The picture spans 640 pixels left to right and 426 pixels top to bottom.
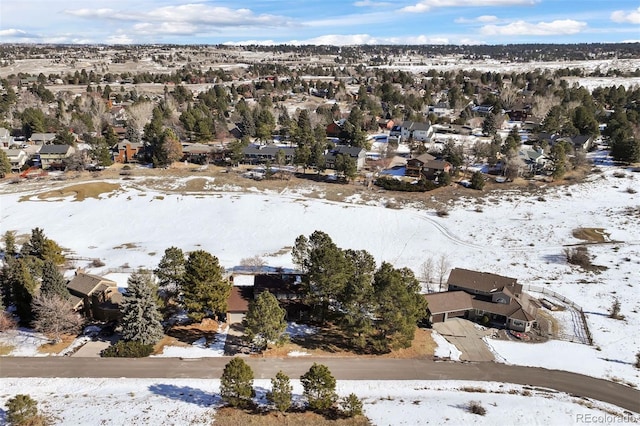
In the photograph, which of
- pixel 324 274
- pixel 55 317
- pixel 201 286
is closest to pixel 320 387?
pixel 324 274

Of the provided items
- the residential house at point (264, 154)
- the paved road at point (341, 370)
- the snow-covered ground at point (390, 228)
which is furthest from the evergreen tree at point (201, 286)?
the residential house at point (264, 154)

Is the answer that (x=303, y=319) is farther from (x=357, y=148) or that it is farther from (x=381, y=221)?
(x=357, y=148)

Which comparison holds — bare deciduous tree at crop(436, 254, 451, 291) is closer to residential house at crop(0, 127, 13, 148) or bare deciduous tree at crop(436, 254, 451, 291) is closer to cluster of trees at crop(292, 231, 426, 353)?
cluster of trees at crop(292, 231, 426, 353)

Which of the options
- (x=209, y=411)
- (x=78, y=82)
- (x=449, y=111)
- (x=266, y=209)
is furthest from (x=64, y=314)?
(x=78, y=82)

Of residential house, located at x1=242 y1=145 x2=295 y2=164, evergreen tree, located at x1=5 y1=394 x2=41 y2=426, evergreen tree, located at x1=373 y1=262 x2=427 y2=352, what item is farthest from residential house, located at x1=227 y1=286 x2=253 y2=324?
residential house, located at x1=242 y1=145 x2=295 y2=164

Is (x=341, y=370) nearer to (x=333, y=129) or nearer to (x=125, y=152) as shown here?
(x=125, y=152)

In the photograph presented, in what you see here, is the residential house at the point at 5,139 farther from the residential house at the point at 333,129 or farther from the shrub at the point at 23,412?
the shrub at the point at 23,412
